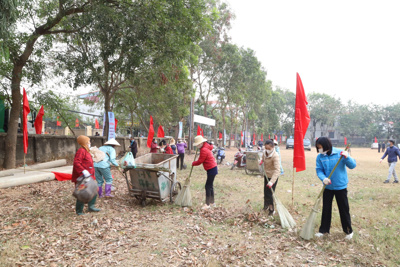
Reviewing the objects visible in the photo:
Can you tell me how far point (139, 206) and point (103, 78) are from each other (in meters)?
5.89

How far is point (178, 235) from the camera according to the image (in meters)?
4.68

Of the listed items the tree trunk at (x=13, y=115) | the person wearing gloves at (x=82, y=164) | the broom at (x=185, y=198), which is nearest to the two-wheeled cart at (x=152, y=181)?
the broom at (x=185, y=198)

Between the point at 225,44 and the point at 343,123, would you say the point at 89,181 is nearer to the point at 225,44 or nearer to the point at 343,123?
the point at 225,44

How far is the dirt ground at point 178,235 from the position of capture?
152 inches

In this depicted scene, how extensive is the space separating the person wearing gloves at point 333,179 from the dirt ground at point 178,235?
0.29 metres

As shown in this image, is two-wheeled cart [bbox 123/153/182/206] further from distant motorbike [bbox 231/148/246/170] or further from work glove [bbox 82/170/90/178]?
distant motorbike [bbox 231/148/246/170]

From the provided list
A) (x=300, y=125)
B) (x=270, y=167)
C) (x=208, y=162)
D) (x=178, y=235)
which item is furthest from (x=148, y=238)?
(x=300, y=125)

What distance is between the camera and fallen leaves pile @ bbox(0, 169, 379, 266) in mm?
3832

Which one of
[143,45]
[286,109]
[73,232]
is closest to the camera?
[73,232]

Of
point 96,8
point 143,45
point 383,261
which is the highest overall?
point 96,8

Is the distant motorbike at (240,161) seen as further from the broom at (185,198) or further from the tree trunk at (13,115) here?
the tree trunk at (13,115)

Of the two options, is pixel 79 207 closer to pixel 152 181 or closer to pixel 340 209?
pixel 152 181

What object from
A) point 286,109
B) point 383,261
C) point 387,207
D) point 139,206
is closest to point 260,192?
point 387,207

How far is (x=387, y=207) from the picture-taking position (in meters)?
6.54
